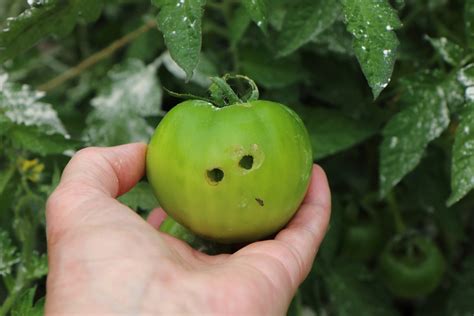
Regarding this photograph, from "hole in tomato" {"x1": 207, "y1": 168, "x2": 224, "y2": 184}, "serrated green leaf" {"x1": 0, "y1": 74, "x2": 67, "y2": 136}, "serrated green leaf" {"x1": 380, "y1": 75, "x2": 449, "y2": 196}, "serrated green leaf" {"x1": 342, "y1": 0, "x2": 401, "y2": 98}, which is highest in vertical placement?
"serrated green leaf" {"x1": 342, "y1": 0, "x2": 401, "y2": 98}

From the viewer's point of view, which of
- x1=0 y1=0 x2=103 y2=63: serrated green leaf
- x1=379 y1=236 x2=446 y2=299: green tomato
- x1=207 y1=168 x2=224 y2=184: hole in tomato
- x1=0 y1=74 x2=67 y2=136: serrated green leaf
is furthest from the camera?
x1=379 y1=236 x2=446 y2=299: green tomato

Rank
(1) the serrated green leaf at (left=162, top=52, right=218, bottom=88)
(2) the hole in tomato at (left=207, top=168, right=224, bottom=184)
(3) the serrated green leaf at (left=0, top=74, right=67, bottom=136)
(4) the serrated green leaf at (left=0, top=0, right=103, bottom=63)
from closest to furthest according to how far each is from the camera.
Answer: (2) the hole in tomato at (left=207, top=168, right=224, bottom=184)
(4) the serrated green leaf at (left=0, top=0, right=103, bottom=63)
(3) the serrated green leaf at (left=0, top=74, right=67, bottom=136)
(1) the serrated green leaf at (left=162, top=52, right=218, bottom=88)

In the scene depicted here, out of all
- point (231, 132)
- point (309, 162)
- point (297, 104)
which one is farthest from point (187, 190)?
point (297, 104)

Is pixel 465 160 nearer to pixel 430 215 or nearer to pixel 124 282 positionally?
pixel 124 282

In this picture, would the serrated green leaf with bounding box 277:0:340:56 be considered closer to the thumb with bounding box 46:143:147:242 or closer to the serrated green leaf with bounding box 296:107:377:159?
the serrated green leaf with bounding box 296:107:377:159

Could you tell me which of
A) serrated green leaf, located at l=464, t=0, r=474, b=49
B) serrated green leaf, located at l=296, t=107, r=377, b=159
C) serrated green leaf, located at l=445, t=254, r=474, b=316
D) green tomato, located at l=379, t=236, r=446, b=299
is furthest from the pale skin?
serrated green leaf, located at l=445, t=254, r=474, b=316
